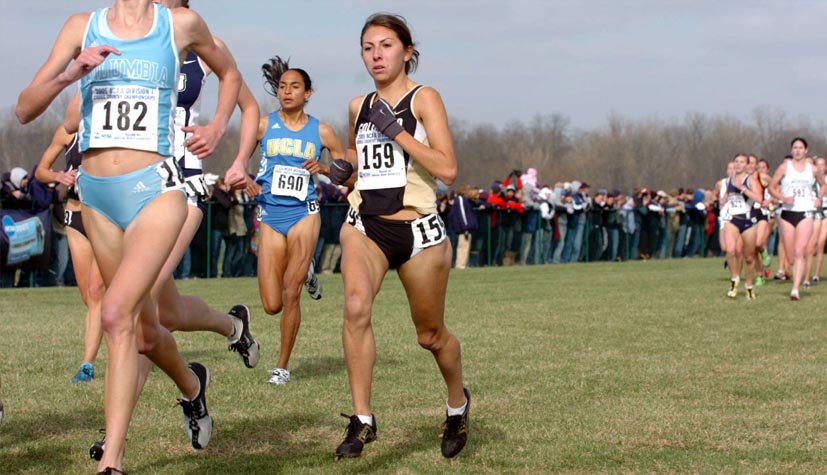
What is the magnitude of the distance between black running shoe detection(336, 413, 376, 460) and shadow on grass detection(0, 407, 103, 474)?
4.67ft

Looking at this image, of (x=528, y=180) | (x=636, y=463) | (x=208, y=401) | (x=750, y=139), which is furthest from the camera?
(x=750, y=139)

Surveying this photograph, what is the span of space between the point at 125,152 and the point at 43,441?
7.28 feet

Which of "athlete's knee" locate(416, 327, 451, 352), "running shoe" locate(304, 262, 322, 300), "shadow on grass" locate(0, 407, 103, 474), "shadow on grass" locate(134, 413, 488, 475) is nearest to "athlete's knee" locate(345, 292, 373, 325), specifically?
"athlete's knee" locate(416, 327, 451, 352)

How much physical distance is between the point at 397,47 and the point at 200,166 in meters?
1.81

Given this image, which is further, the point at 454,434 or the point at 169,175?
the point at 454,434

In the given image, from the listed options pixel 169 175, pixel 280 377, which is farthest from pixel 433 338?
pixel 280 377

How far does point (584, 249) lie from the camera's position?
116 feet

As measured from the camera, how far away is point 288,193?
Result: 10.1 metres

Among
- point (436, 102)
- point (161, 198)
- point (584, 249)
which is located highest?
point (436, 102)

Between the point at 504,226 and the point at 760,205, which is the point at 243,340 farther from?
the point at 504,226

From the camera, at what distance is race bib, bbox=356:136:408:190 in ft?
21.4


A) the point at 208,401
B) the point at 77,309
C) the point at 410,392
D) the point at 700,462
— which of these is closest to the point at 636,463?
the point at 700,462

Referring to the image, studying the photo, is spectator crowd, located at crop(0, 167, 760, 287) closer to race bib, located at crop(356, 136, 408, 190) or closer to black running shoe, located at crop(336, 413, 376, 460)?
race bib, located at crop(356, 136, 408, 190)

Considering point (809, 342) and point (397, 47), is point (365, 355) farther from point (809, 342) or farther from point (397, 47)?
point (809, 342)
